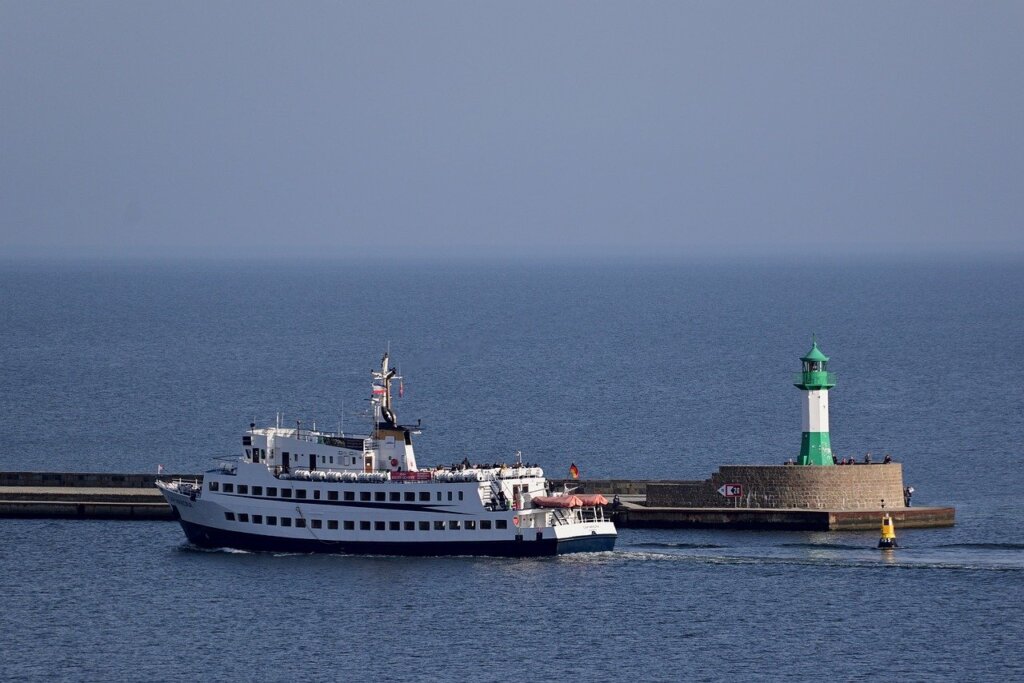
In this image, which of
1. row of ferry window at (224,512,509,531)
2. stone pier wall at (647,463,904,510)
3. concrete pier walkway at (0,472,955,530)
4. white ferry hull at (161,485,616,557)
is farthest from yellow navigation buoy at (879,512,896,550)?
row of ferry window at (224,512,509,531)

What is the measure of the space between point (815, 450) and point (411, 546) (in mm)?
18106

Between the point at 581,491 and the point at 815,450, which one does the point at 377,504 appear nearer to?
the point at 581,491

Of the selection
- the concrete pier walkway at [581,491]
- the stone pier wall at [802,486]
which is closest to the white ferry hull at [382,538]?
the concrete pier walkway at [581,491]

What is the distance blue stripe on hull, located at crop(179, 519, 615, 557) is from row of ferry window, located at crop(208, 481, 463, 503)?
165cm

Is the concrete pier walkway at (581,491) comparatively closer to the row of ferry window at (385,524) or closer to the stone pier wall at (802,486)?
the stone pier wall at (802,486)

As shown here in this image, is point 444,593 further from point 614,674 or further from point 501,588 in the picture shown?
point 614,674

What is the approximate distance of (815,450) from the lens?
8988cm

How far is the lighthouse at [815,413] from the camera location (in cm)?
8994

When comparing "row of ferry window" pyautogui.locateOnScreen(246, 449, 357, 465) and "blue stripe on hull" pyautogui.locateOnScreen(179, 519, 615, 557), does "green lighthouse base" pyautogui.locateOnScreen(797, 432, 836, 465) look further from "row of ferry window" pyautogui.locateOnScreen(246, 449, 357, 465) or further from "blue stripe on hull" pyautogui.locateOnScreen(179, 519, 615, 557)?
"row of ferry window" pyautogui.locateOnScreen(246, 449, 357, 465)

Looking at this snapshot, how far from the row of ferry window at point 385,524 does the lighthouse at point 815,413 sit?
14.8 metres

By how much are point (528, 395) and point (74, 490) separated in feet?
171

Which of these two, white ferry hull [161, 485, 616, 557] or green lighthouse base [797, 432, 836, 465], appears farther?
green lighthouse base [797, 432, 836, 465]

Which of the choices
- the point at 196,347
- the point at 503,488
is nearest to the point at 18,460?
the point at 503,488

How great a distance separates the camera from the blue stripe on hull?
8256 cm
